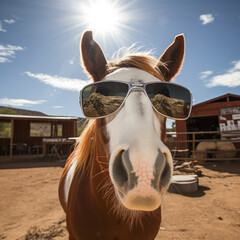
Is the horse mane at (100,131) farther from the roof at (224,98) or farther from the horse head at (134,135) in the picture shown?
the roof at (224,98)

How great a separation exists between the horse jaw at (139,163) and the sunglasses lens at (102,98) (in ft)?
0.57

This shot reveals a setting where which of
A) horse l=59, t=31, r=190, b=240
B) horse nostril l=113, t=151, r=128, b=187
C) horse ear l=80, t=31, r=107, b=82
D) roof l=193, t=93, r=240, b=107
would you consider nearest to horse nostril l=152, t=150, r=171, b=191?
horse l=59, t=31, r=190, b=240

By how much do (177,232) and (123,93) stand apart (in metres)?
2.97

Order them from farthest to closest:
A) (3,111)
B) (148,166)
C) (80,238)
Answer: (3,111)
(80,238)
(148,166)

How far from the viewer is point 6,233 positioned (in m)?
3.08

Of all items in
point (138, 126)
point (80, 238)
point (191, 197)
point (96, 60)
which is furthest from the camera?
point (191, 197)

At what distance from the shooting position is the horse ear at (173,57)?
5.49ft

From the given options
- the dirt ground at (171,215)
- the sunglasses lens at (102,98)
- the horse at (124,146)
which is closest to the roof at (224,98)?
the dirt ground at (171,215)

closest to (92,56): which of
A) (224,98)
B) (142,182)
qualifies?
(142,182)

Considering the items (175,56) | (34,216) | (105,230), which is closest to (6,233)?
(34,216)

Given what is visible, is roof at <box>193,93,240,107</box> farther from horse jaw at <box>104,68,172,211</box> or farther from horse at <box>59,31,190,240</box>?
horse jaw at <box>104,68,172,211</box>

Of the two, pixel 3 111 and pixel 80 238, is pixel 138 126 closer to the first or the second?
pixel 80 238

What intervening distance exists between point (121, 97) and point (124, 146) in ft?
1.45

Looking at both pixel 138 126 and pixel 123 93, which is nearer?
pixel 138 126
